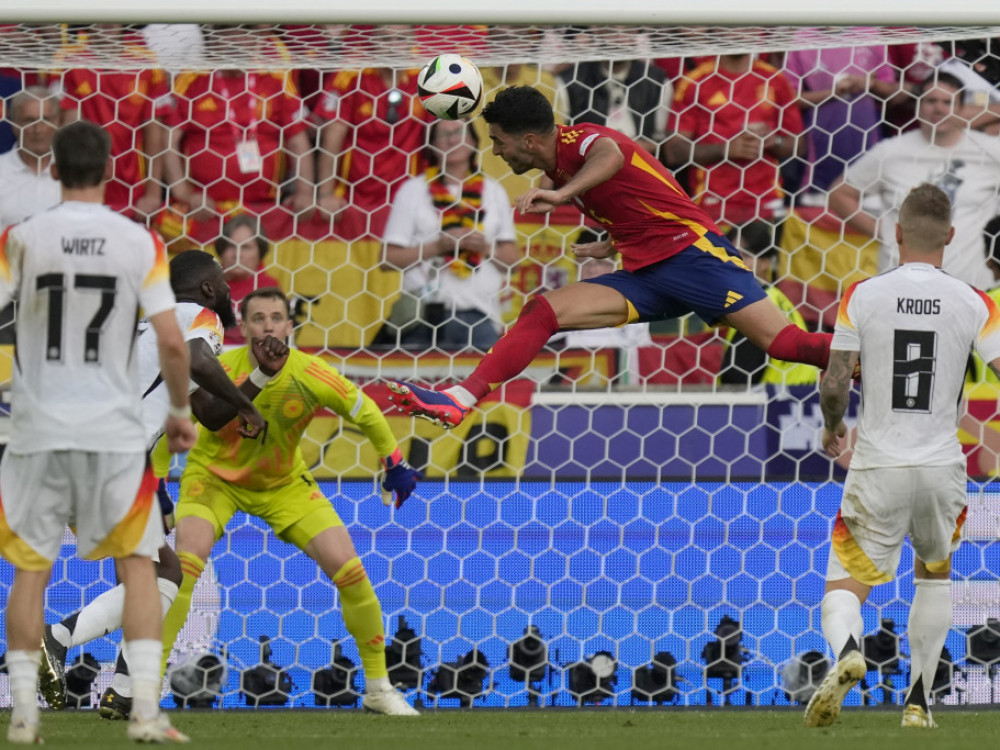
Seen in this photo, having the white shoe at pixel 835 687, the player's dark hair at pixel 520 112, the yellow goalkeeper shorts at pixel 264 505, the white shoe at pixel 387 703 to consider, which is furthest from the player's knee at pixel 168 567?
the white shoe at pixel 835 687

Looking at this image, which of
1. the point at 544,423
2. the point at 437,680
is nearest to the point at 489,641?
the point at 437,680

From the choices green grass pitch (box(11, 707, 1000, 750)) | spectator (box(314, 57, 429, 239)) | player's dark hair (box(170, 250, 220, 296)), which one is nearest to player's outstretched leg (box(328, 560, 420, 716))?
green grass pitch (box(11, 707, 1000, 750))

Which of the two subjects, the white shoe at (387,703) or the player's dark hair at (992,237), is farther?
the player's dark hair at (992,237)

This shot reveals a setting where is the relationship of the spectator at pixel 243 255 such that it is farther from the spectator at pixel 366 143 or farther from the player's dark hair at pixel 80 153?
the player's dark hair at pixel 80 153

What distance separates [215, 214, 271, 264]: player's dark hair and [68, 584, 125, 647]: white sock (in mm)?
Answer: 2335

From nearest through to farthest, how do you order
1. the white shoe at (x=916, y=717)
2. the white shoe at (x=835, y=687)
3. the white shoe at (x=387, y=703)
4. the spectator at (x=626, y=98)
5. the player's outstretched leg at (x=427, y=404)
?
the white shoe at (x=835, y=687) → the white shoe at (x=916, y=717) → the player's outstretched leg at (x=427, y=404) → the white shoe at (x=387, y=703) → the spectator at (x=626, y=98)

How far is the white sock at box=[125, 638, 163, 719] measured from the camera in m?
4.02

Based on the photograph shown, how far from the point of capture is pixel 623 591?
680cm

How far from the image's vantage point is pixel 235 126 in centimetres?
807

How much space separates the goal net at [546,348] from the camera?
6.70 metres

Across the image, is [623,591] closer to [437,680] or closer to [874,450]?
[437,680]

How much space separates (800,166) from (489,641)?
3.23 m

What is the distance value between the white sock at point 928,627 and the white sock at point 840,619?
0.38 m

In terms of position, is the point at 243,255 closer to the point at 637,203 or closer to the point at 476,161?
the point at 476,161
